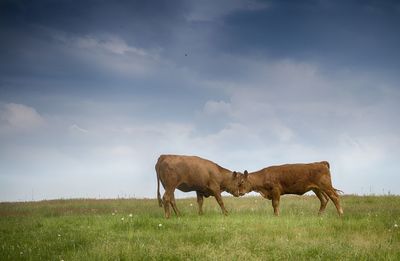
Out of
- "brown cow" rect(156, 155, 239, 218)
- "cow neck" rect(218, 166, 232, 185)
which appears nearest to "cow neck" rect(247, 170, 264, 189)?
"cow neck" rect(218, 166, 232, 185)

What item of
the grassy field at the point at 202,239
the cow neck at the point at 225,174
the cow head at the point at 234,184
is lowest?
the grassy field at the point at 202,239

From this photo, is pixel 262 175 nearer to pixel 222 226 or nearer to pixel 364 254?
pixel 222 226

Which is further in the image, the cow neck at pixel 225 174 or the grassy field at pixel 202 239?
the cow neck at pixel 225 174

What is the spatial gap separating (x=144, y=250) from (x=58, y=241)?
323 centimetres

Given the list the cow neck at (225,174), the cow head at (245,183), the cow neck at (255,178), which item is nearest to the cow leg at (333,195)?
the cow neck at (255,178)

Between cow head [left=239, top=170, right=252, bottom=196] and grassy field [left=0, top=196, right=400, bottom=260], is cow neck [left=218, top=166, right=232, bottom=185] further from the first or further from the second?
grassy field [left=0, top=196, right=400, bottom=260]

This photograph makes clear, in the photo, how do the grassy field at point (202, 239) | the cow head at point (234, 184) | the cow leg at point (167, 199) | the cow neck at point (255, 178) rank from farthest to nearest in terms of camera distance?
the cow head at point (234, 184)
the cow neck at point (255, 178)
the cow leg at point (167, 199)
the grassy field at point (202, 239)

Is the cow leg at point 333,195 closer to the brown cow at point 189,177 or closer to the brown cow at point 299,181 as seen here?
the brown cow at point 299,181

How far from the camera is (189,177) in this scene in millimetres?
18641

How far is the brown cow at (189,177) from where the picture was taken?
18062mm

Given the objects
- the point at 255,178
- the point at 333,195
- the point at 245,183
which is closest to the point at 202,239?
the point at 333,195

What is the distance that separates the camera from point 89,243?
1197cm

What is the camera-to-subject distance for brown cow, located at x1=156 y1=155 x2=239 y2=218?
18.1 m

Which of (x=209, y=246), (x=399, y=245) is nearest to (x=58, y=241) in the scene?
(x=209, y=246)
